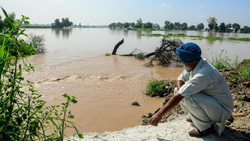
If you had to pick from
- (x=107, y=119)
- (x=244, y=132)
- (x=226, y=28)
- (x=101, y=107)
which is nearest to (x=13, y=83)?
(x=244, y=132)

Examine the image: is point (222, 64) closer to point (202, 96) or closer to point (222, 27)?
point (202, 96)

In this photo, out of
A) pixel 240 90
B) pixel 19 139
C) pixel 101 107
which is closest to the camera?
pixel 19 139

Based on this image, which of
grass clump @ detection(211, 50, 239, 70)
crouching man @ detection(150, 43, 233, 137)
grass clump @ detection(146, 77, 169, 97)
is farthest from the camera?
grass clump @ detection(211, 50, 239, 70)

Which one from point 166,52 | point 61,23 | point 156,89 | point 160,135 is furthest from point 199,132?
point 61,23

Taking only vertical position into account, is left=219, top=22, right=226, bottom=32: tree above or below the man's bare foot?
above

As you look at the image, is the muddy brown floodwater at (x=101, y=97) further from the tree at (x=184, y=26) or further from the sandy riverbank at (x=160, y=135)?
the tree at (x=184, y=26)

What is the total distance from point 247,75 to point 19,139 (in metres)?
4.80

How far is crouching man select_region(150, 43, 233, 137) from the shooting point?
2.24 meters

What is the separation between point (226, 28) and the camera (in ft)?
242

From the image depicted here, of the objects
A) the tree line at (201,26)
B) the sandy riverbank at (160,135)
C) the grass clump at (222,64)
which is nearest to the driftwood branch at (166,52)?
the grass clump at (222,64)

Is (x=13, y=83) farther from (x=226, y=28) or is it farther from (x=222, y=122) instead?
(x=226, y=28)

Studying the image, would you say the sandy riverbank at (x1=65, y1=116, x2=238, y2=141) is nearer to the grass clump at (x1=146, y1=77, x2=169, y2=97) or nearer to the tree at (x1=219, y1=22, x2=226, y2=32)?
the grass clump at (x1=146, y1=77, x2=169, y2=97)

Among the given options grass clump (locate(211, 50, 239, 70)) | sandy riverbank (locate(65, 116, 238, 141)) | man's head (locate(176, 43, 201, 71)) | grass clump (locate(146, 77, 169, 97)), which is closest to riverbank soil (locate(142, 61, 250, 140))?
sandy riverbank (locate(65, 116, 238, 141))

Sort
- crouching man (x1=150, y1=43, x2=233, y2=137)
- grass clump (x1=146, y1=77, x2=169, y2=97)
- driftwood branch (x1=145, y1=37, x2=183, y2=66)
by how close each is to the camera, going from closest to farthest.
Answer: crouching man (x1=150, y1=43, x2=233, y2=137) → grass clump (x1=146, y1=77, x2=169, y2=97) → driftwood branch (x1=145, y1=37, x2=183, y2=66)
